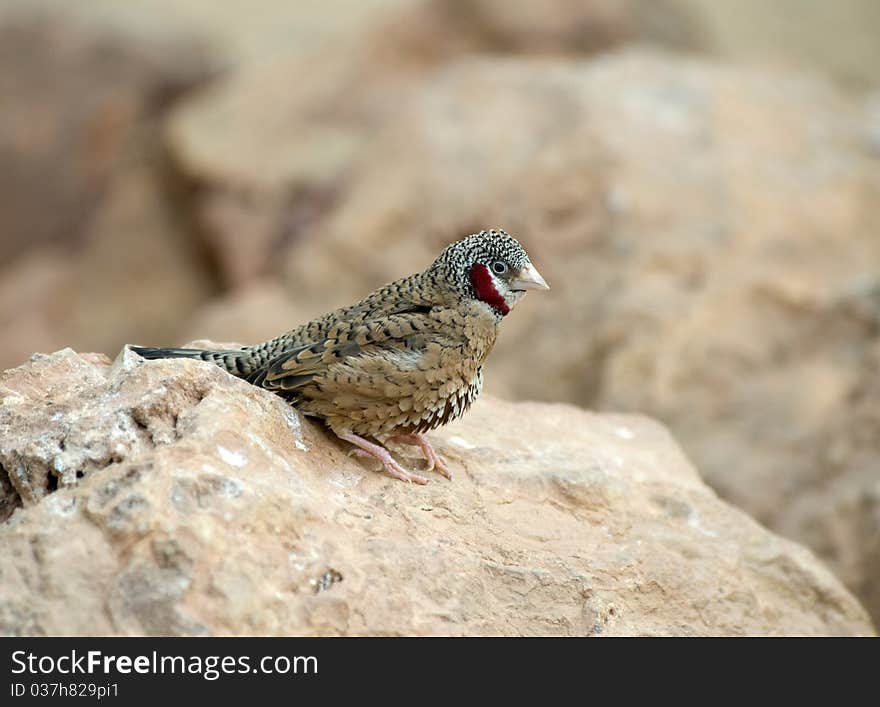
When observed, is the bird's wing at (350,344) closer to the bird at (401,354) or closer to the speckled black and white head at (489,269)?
the bird at (401,354)

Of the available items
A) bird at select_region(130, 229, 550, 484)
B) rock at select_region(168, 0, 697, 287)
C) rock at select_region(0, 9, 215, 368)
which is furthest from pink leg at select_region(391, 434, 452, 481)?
rock at select_region(0, 9, 215, 368)

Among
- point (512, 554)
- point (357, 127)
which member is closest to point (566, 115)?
point (357, 127)

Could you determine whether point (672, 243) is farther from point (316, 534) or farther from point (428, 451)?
point (316, 534)

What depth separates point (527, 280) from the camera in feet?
17.8

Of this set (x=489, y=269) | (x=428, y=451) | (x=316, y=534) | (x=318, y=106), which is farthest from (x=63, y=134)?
(x=316, y=534)

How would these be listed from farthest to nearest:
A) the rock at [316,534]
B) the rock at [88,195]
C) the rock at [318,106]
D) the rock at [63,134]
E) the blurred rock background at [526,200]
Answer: the rock at [63,134], the rock at [88,195], the rock at [318,106], the blurred rock background at [526,200], the rock at [316,534]

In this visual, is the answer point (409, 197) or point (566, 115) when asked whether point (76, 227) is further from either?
point (566, 115)

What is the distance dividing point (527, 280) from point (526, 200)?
17.2 ft

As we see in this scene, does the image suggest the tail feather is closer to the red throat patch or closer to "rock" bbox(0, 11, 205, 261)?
the red throat patch

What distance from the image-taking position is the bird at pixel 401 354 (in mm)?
5004

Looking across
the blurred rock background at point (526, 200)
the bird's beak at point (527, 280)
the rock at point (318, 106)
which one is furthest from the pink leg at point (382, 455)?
the rock at point (318, 106)

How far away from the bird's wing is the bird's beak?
17.3 inches

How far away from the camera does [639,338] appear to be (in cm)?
925

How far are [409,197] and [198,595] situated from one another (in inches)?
304
